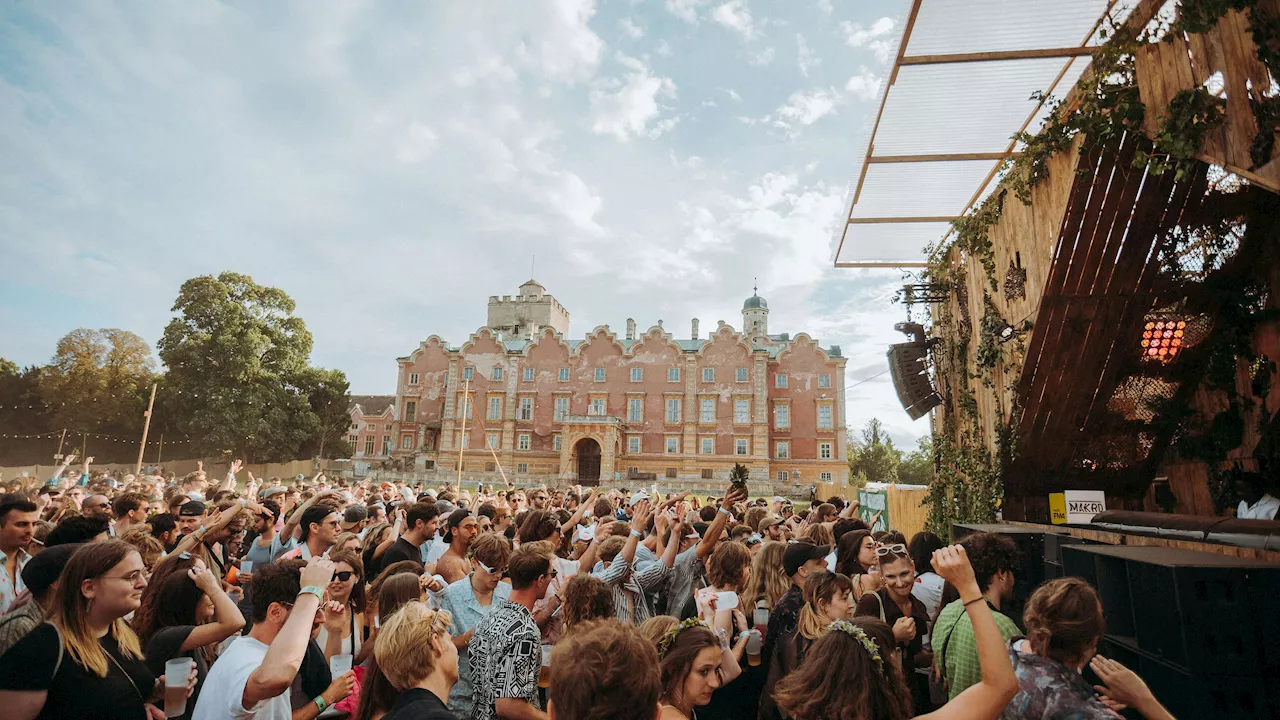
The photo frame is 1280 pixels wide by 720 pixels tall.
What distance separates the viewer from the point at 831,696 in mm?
2160

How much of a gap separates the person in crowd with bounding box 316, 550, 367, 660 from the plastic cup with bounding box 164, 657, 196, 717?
2.18ft

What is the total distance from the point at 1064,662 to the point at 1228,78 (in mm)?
4967

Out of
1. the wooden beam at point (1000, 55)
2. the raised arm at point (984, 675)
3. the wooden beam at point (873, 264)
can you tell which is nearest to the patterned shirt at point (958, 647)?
the raised arm at point (984, 675)

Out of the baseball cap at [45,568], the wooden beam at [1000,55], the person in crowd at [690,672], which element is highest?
the wooden beam at [1000,55]

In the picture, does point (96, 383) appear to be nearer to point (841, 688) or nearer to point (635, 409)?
point (635, 409)

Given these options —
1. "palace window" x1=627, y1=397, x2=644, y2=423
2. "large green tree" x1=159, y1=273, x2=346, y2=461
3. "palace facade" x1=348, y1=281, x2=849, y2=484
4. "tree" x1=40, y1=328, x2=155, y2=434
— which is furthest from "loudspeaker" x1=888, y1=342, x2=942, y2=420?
"tree" x1=40, y1=328, x2=155, y2=434

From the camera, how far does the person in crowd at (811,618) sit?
3.32m

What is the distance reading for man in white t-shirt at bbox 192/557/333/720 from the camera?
8.15ft

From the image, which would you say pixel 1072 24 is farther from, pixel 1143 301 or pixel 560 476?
pixel 560 476

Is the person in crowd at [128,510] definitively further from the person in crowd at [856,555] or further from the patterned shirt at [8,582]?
the person in crowd at [856,555]

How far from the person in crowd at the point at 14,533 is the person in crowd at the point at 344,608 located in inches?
96.3

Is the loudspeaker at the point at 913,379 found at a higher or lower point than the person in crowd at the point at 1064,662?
higher

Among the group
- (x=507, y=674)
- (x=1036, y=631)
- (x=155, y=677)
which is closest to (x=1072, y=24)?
(x=1036, y=631)

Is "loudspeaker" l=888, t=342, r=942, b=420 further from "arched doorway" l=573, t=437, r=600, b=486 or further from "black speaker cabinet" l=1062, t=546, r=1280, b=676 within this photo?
"arched doorway" l=573, t=437, r=600, b=486
